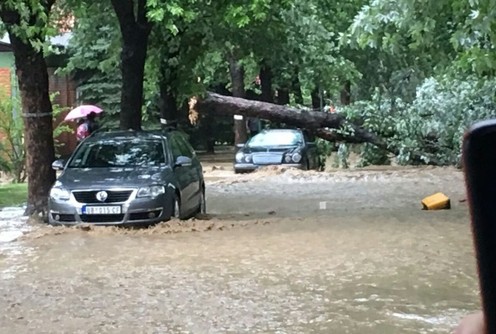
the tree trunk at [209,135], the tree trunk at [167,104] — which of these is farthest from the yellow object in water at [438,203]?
the tree trunk at [209,135]

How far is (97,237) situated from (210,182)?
38.0 feet

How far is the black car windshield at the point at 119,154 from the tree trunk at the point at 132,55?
5224mm

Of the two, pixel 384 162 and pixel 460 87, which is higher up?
pixel 460 87

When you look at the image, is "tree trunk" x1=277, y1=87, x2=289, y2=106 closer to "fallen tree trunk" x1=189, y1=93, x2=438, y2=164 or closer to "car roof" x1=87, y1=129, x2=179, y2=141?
"fallen tree trunk" x1=189, y1=93, x2=438, y2=164

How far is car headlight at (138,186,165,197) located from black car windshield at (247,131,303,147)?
14378mm

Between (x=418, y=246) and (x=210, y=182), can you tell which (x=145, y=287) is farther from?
(x=210, y=182)

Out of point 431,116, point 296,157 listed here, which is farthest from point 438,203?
point 296,157


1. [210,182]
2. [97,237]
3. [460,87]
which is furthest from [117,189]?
[460,87]

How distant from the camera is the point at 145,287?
30.7 feet

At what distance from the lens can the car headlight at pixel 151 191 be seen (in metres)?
13.5

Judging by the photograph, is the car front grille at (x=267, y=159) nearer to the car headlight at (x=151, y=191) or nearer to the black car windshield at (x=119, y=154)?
the black car windshield at (x=119, y=154)

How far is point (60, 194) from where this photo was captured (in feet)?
45.1

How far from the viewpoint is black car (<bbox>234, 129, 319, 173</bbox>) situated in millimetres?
27281

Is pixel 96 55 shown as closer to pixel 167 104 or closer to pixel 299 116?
pixel 299 116
